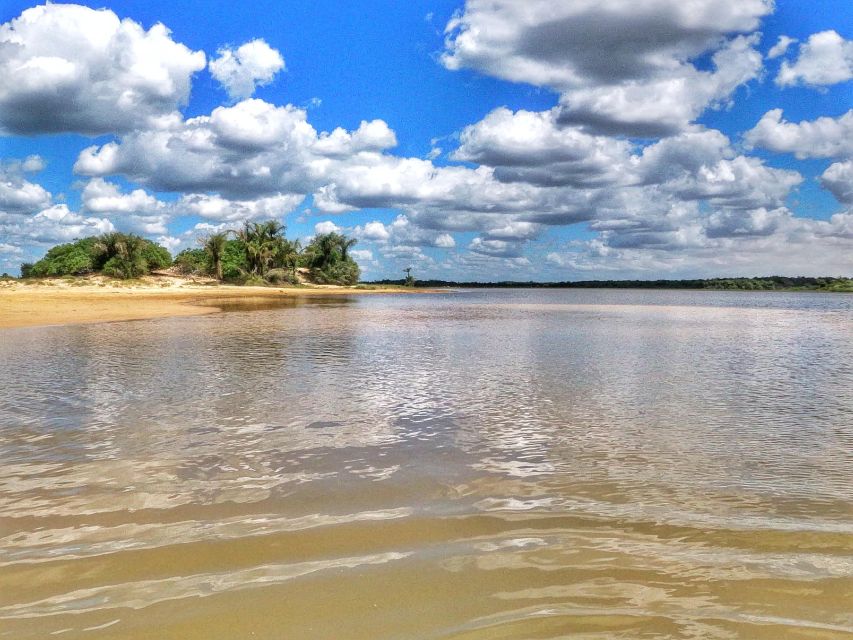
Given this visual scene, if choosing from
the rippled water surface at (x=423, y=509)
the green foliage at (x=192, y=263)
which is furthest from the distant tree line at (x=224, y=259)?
the rippled water surface at (x=423, y=509)

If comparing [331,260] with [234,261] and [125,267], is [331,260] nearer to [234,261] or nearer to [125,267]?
[234,261]

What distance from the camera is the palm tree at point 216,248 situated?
100000 millimetres

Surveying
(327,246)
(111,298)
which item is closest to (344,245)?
(327,246)

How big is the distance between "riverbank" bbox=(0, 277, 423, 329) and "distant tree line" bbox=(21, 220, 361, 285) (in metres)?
3.95

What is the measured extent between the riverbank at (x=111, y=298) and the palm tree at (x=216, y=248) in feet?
14.4

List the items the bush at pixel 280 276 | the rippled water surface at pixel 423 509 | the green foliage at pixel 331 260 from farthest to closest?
1. the green foliage at pixel 331 260
2. the bush at pixel 280 276
3. the rippled water surface at pixel 423 509

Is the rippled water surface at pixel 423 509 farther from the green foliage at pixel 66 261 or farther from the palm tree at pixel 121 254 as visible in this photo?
the green foliage at pixel 66 261

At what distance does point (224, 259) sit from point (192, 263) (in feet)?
21.0

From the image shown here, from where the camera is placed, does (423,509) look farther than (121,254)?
No

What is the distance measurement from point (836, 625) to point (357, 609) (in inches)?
125

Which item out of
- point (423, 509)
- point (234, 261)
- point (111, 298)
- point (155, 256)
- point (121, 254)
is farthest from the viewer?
point (234, 261)

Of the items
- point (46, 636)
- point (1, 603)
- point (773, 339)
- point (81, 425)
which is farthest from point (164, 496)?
point (773, 339)

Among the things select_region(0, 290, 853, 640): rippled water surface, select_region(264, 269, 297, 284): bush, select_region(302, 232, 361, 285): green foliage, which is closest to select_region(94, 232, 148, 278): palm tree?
select_region(264, 269, 297, 284): bush

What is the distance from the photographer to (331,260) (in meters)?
128
